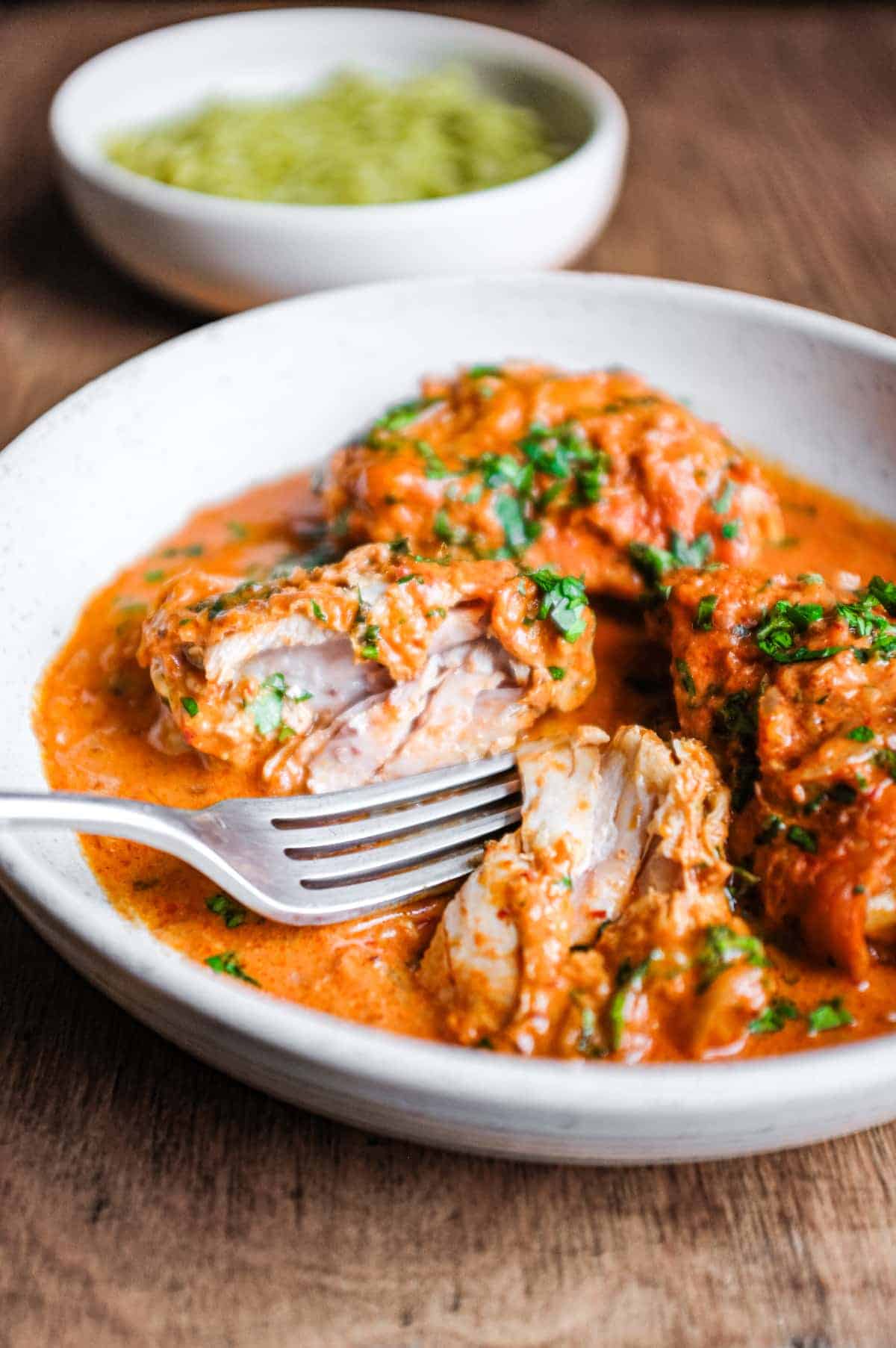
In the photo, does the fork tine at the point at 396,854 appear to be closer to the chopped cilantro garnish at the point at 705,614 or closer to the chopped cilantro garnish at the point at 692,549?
the chopped cilantro garnish at the point at 705,614

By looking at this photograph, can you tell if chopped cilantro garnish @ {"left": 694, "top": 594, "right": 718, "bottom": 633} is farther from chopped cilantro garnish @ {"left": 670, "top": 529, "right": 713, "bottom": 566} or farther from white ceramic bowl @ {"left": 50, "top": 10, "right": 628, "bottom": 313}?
white ceramic bowl @ {"left": 50, "top": 10, "right": 628, "bottom": 313}

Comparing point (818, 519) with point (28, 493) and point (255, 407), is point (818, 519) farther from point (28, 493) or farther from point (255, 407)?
point (28, 493)

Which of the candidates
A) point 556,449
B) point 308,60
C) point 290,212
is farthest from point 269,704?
point 308,60

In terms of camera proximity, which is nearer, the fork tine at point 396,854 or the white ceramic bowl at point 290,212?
the fork tine at point 396,854

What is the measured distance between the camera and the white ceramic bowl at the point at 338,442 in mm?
1996

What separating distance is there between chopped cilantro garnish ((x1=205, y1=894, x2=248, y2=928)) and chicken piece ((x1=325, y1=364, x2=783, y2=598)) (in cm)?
134

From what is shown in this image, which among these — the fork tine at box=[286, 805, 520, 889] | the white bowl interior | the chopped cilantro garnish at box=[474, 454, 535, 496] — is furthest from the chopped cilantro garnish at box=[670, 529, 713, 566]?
the white bowl interior

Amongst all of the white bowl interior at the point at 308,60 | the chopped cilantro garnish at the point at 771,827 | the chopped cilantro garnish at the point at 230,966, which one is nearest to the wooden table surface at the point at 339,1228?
the chopped cilantro garnish at the point at 230,966

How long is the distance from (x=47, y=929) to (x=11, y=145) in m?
5.66

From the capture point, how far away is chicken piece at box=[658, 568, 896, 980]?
262cm

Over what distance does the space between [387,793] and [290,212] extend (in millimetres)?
2607

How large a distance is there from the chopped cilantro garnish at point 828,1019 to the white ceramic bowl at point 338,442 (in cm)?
34

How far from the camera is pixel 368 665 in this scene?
10.5ft

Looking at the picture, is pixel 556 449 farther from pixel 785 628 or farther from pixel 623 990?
pixel 623 990
